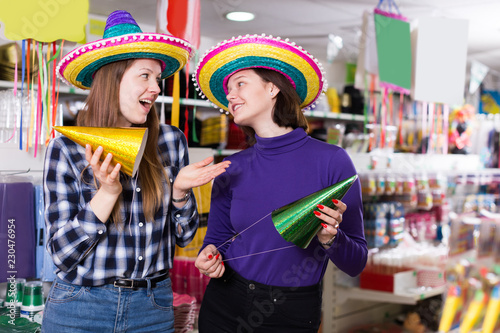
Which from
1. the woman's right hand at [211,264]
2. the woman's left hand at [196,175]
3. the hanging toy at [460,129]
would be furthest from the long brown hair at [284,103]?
the hanging toy at [460,129]

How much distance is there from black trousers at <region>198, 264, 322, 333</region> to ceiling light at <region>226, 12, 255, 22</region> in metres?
2.17

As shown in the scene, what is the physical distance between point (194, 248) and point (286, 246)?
1.34 m

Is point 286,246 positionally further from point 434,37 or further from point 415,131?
point 415,131

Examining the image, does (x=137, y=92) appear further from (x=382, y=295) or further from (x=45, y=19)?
(x=382, y=295)

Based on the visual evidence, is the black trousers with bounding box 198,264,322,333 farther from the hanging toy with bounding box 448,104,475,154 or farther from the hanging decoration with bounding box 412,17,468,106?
the hanging toy with bounding box 448,104,475,154

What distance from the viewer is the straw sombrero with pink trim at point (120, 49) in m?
1.37

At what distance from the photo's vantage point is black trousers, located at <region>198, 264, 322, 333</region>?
1.43m

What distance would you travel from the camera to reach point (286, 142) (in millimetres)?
1541

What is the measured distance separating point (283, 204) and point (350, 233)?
0.22 meters

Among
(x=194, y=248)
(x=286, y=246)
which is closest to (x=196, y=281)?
(x=194, y=248)

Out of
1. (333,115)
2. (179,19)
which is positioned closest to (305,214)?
(179,19)

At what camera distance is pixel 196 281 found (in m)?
2.46

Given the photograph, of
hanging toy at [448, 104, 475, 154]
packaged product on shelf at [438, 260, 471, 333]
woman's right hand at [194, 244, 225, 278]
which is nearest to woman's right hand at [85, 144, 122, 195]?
woman's right hand at [194, 244, 225, 278]

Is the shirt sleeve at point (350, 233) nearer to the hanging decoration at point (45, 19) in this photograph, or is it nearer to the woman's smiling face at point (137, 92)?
the woman's smiling face at point (137, 92)
